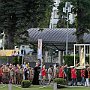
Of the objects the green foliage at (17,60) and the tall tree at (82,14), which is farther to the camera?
the green foliage at (17,60)

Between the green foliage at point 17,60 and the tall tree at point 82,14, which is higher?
the tall tree at point 82,14

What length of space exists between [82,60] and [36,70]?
4600 millimetres

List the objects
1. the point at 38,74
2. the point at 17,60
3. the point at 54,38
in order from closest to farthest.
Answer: the point at 38,74
the point at 17,60
the point at 54,38

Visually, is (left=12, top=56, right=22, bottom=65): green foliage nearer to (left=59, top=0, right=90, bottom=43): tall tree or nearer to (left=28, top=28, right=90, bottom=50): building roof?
(left=59, top=0, right=90, bottom=43): tall tree

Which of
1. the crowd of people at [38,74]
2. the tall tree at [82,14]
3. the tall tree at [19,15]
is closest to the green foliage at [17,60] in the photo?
the tall tree at [19,15]

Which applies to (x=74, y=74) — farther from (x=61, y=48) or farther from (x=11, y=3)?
(x=61, y=48)

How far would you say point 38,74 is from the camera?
3559 centimetres

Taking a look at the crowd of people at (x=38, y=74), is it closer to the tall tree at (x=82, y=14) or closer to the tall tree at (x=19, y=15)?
the tall tree at (x=82, y=14)

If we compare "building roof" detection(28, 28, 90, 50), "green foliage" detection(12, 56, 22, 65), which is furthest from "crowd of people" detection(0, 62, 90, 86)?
"building roof" detection(28, 28, 90, 50)

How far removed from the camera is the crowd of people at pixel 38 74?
35.2 metres

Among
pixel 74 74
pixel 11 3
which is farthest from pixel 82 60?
pixel 11 3

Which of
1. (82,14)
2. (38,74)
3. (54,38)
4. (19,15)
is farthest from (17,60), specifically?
(38,74)

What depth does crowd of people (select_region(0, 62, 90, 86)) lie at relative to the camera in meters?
35.2

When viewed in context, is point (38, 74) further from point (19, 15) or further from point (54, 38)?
point (54, 38)
